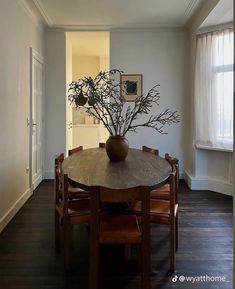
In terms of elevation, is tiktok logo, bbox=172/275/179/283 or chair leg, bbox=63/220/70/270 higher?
chair leg, bbox=63/220/70/270

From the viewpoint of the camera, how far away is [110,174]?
2.29 meters

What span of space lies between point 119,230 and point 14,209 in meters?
1.98

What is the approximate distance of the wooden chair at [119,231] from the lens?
1.83 meters

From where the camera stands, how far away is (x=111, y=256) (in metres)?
2.50

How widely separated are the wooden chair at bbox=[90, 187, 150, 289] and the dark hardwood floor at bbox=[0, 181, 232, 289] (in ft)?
0.97

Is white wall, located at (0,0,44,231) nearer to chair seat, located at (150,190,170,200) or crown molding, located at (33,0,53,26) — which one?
crown molding, located at (33,0,53,26)

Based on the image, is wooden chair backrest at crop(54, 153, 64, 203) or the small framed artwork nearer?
wooden chair backrest at crop(54, 153, 64, 203)

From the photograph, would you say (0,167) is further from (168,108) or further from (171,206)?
(168,108)

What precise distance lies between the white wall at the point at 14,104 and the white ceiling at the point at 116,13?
463mm

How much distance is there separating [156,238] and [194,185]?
6.71 ft

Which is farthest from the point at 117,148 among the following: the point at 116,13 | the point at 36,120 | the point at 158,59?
the point at 158,59

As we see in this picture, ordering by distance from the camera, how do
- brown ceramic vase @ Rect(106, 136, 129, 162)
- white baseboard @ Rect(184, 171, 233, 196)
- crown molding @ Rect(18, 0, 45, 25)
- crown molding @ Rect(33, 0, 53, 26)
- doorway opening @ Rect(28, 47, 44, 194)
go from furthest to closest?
white baseboard @ Rect(184, 171, 233, 196) → doorway opening @ Rect(28, 47, 44, 194) → crown molding @ Rect(33, 0, 53, 26) → crown molding @ Rect(18, 0, 45, 25) → brown ceramic vase @ Rect(106, 136, 129, 162)

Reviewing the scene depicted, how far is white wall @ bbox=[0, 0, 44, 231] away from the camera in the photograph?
316cm

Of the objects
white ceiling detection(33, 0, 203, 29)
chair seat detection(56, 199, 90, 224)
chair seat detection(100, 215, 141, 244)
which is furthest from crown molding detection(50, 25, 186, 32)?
chair seat detection(100, 215, 141, 244)
